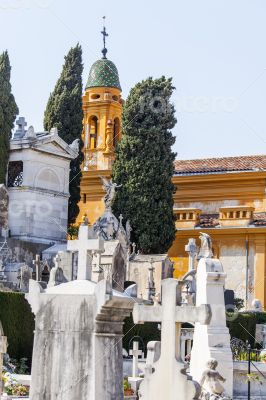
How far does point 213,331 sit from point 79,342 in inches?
269

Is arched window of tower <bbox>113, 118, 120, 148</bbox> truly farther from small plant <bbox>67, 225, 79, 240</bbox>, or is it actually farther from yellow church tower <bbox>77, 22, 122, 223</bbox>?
small plant <bbox>67, 225, 79, 240</bbox>

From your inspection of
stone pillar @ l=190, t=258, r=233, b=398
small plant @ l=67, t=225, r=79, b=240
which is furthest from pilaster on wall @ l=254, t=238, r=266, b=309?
stone pillar @ l=190, t=258, r=233, b=398

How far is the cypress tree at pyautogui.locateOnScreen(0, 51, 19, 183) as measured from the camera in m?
34.6

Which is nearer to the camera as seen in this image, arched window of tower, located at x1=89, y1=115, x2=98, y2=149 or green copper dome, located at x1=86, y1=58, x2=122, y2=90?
arched window of tower, located at x1=89, y1=115, x2=98, y2=149

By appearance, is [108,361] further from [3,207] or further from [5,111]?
[5,111]

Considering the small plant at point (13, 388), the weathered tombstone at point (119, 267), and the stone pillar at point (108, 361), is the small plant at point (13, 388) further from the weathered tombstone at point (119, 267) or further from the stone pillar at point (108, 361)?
the weathered tombstone at point (119, 267)

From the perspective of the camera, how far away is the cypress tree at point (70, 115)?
3844 centimetres

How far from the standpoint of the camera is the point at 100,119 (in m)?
45.6

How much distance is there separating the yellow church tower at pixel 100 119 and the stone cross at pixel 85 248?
107 feet

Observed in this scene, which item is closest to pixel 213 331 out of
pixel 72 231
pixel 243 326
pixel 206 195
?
pixel 243 326

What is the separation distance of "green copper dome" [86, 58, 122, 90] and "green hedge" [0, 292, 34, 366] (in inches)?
871

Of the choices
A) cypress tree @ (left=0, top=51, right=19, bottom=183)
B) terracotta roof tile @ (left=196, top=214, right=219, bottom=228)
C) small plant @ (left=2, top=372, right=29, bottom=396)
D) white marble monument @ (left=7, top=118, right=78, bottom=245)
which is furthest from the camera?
terracotta roof tile @ (left=196, top=214, right=219, bottom=228)

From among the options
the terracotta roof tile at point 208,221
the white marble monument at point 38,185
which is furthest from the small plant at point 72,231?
the terracotta roof tile at point 208,221

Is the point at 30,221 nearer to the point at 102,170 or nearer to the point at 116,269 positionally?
the point at 116,269
